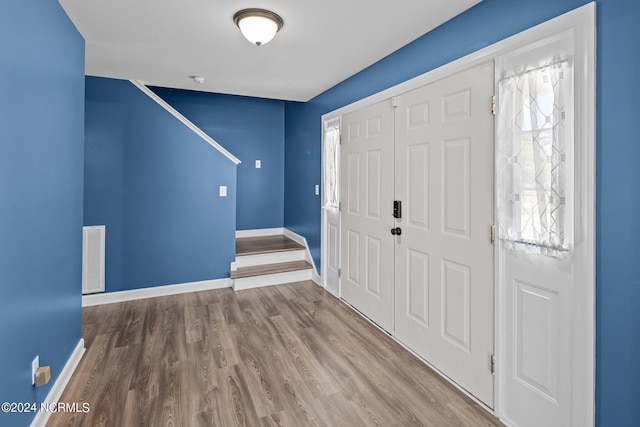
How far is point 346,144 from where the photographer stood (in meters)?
3.63

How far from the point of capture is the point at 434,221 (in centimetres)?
240

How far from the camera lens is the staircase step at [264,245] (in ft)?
15.1

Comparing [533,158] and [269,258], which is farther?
[269,258]

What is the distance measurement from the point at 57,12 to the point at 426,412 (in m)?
3.32

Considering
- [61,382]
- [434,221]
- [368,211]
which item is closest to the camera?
[61,382]

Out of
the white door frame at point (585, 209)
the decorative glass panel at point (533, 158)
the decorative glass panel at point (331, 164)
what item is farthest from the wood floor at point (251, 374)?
the decorative glass panel at point (331, 164)

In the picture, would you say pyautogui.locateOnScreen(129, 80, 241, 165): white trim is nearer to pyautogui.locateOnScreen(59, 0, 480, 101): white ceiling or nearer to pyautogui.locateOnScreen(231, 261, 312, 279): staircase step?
pyautogui.locateOnScreen(59, 0, 480, 101): white ceiling

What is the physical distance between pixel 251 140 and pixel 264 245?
1.85 m

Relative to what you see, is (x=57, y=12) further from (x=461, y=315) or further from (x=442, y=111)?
(x=461, y=315)

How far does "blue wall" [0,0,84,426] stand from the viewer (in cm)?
145

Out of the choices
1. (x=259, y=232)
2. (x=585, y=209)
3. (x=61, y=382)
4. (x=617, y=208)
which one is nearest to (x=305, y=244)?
(x=259, y=232)

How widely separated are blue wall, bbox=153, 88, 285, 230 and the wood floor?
240cm

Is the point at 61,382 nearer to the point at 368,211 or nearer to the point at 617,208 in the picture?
the point at 368,211

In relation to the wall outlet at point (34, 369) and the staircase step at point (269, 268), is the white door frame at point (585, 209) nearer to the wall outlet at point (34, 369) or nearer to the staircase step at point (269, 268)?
the wall outlet at point (34, 369)
